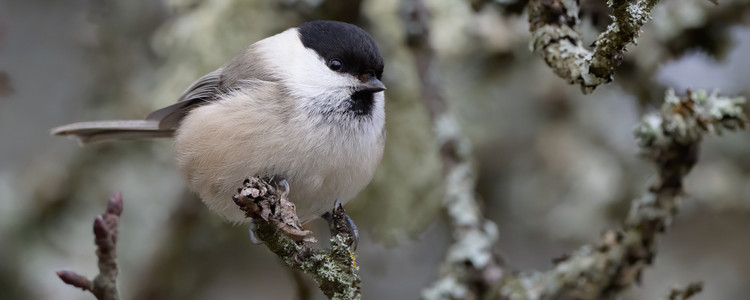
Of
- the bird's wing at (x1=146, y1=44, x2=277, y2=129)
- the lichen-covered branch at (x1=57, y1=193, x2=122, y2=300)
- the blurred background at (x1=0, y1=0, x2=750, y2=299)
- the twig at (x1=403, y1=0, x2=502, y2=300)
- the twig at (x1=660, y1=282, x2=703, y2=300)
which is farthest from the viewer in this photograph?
the blurred background at (x1=0, y1=0, x2=750, y2=299)

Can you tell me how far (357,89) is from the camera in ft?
5.13

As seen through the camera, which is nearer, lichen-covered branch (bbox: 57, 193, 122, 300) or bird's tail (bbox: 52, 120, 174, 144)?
lichen-covered branch (bbox: 57, 193, 122, 300)

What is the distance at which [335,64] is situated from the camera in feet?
5.21

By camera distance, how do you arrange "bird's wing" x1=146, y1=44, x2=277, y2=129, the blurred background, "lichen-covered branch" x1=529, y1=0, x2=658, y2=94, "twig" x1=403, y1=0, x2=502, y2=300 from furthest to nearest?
the blurred background, "twig" x1=403, y1=0, x2=502, y2=300, "bird's wing" x1=146, y1=44, x2=277, y2=129, "lichen-covered branch" x1=529, y1=0, x2=658, y2=94

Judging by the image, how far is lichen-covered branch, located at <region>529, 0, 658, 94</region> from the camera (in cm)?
100

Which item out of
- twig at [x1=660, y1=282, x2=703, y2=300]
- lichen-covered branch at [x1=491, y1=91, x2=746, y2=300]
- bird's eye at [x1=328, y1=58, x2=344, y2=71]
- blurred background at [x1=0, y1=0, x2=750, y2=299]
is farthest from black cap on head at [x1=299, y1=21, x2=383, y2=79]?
twig at [x1=660, y1=282, x2=703, y2=300]

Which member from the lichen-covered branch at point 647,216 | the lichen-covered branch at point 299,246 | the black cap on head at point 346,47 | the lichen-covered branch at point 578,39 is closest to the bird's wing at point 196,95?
the black cap on head at point 346,47

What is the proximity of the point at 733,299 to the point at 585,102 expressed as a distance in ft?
2.86

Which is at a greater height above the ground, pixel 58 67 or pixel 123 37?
pixel 58 67

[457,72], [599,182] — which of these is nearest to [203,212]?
[457,72]

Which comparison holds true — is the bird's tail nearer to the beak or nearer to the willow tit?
the willow tit

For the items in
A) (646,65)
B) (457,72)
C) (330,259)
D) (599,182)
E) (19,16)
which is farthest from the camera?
(19,16)

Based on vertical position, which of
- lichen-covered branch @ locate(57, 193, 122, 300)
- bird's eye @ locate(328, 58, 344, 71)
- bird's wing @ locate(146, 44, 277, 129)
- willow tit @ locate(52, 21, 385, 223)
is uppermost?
bird's wing @ locate(146, 44, 277, 129)

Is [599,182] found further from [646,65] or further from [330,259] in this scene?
[330,259]
